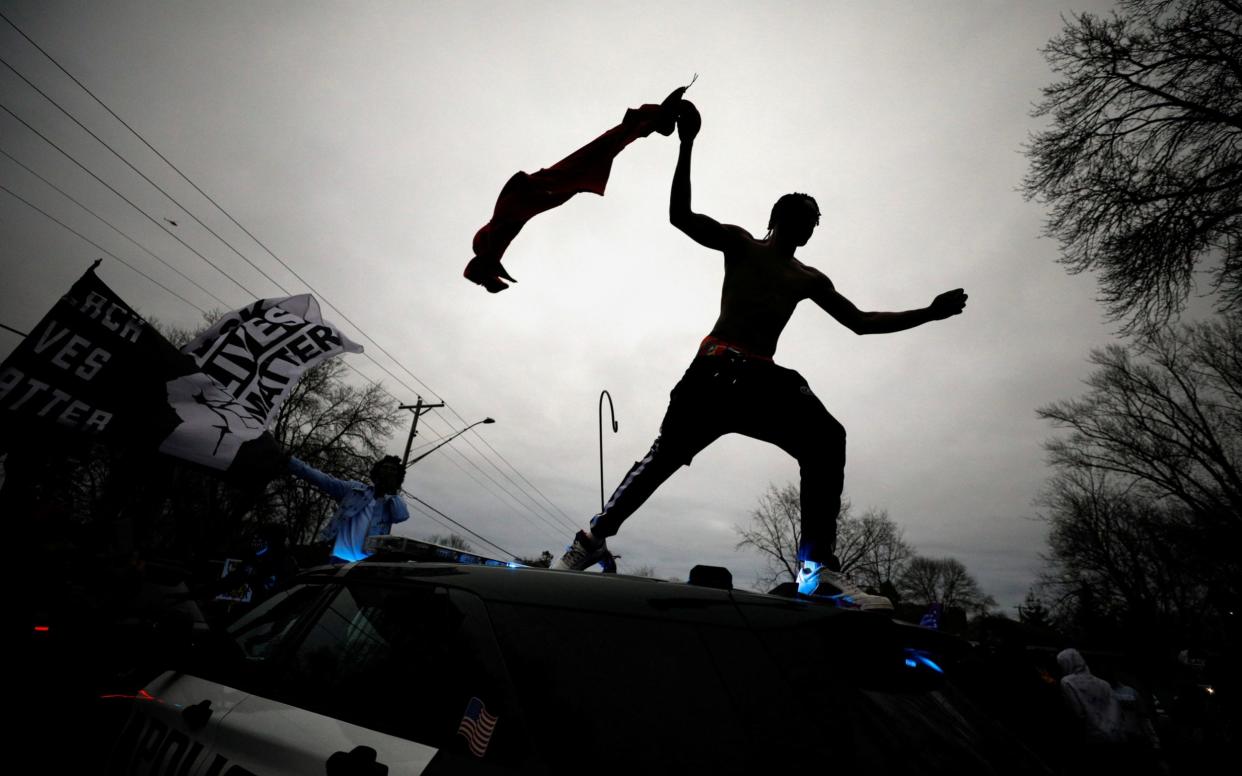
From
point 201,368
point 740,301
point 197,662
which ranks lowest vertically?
point 197,662

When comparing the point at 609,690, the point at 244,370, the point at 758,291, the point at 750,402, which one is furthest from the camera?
the point at 244,370

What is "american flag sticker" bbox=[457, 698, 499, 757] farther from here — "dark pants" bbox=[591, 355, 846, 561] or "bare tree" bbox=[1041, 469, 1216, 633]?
"bare tree" bbox=[1041, 469, 1216, 633]

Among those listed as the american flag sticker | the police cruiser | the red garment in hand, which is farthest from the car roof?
the red garment in hand

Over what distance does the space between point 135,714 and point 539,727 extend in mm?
2346

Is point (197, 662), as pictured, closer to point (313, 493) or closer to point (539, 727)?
point (539, 727)

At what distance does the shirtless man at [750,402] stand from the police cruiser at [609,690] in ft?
3.06

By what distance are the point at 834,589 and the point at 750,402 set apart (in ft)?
2.75

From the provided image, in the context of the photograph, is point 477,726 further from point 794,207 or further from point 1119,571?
Result: point 1119,571

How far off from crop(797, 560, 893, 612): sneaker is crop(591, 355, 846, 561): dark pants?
73 millimetres

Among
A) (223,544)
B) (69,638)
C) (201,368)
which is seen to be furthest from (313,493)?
(69,638)

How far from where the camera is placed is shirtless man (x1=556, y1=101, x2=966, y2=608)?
7.64 ft

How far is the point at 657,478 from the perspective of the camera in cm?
246

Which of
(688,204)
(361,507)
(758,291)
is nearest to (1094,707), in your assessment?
(758,291)

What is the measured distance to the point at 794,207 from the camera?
2803 mm
